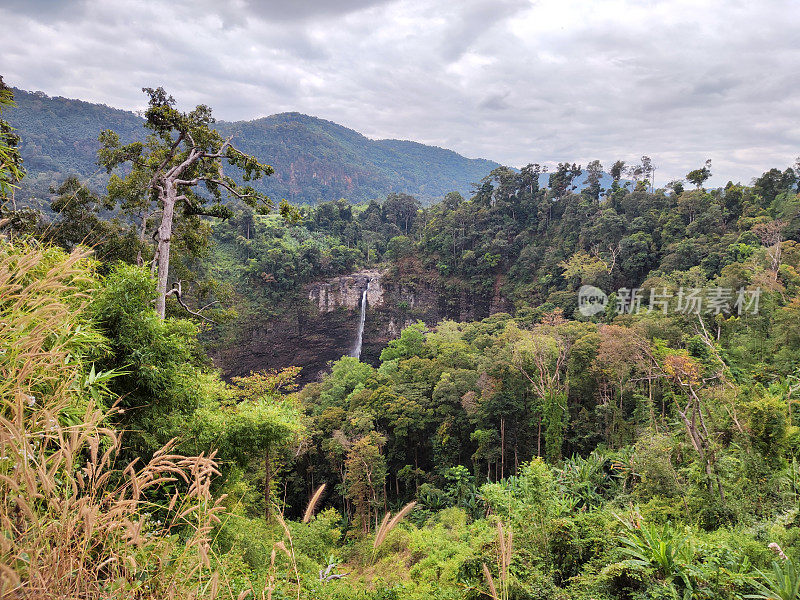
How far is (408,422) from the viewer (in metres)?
13.2

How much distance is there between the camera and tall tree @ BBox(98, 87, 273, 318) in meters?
6.70

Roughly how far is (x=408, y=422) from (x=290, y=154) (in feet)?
310

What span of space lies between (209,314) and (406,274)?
93.4 feet

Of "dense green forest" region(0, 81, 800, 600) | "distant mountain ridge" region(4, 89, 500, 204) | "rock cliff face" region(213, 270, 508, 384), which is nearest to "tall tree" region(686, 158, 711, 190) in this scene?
"dense green forest" region(0, 81, 800, 600)

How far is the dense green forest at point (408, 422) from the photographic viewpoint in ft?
4.18

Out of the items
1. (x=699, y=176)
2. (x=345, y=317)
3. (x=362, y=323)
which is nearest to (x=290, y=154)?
(x=345, y=317)

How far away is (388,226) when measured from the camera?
135ft

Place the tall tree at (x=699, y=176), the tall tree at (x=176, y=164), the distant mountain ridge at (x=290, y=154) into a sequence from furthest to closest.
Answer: the distant mountain ridge at (x=290, y=154)
the tall tree at (x=699, y=176)
the tall tree at (x=176, y=164)

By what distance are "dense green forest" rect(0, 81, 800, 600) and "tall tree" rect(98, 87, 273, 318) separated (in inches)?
2.2

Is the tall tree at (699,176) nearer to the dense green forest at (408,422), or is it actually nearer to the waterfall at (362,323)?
the dense green forest at (408,422)

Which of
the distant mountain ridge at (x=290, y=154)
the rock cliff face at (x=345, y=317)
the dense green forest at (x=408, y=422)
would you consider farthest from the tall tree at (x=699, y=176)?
the distant mountain ridge at (x=290, y=154)

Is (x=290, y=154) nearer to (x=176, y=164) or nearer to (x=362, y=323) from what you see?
(x=362, y=323)

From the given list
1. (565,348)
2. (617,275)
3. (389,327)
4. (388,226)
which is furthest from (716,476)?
(388,226)

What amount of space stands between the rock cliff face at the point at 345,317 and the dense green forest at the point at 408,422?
29.5 ft
